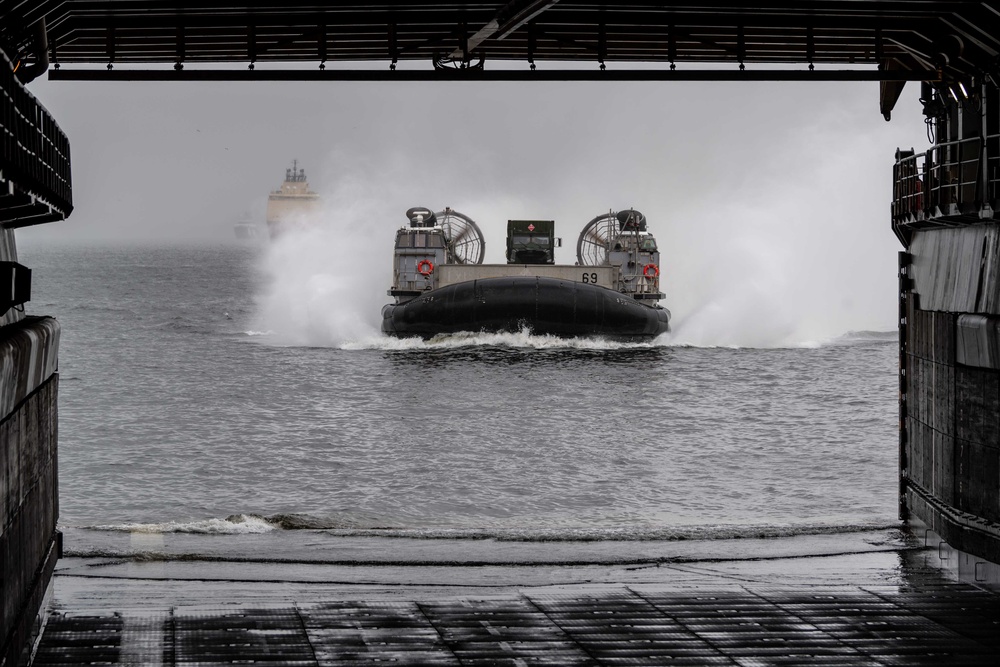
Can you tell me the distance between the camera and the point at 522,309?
126ft

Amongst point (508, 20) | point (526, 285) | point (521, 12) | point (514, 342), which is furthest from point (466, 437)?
point (521, 12)

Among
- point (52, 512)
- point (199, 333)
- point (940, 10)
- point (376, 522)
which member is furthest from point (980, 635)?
point (199, 333)

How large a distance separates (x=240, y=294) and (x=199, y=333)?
28277mm

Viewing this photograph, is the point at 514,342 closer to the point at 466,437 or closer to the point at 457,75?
the point at 466,437

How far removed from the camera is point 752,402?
30844 millimetres

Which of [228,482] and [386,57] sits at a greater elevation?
[386,57]

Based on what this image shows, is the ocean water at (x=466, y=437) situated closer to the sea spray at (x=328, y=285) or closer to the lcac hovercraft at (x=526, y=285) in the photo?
the sea spray at (x=328, y=285)


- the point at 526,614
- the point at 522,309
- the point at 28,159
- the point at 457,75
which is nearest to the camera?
the point at 28,159

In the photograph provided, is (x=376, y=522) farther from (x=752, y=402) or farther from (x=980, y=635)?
(x=752, y=402)

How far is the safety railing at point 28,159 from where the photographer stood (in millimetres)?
7539

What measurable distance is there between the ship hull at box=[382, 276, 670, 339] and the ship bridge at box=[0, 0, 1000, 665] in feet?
78.5

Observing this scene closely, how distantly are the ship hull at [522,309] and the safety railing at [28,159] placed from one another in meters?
27.0

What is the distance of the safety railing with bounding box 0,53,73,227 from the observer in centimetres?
754

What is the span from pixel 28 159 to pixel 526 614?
517 cm
